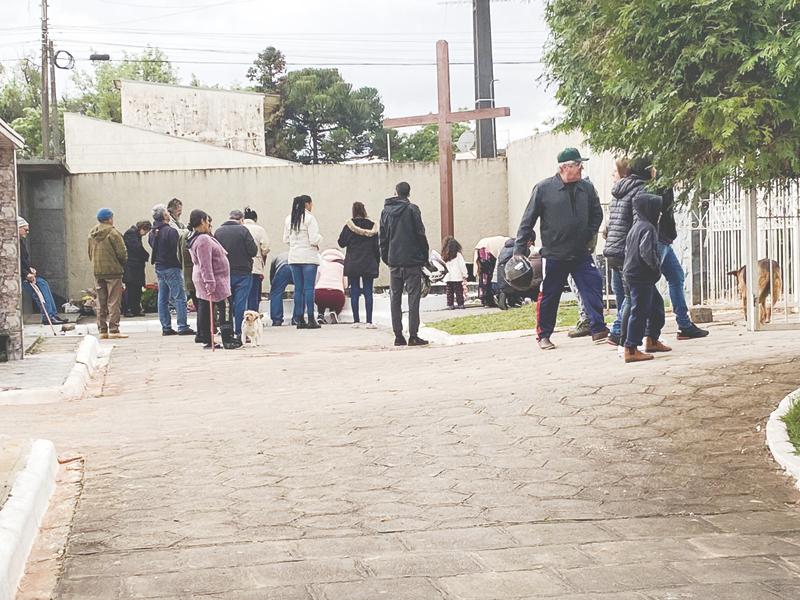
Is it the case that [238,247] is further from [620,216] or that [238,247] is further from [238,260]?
[620,216]

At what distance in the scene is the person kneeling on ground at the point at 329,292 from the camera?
1781 centimetres

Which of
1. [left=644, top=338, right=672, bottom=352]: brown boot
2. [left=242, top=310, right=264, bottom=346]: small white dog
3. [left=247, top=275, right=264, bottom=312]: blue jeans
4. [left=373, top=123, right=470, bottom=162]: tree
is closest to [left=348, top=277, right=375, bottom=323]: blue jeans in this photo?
[left=247, top=275, right=264, bottom=312]: blue jeans

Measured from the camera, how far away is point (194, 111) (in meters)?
41.7

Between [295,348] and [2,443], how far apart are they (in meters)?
7.20

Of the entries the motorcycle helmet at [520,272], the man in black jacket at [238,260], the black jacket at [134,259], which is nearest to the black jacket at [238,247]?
the man in black jacket at [238,260]

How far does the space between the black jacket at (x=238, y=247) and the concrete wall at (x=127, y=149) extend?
18564mm

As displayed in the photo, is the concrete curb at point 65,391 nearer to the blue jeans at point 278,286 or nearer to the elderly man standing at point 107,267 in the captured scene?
the elderly man standing at point 107,267

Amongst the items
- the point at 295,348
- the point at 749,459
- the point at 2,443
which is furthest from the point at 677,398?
the point at 295,348

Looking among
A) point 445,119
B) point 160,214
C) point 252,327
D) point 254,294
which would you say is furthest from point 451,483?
point 445,119

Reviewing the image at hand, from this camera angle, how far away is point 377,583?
426cm

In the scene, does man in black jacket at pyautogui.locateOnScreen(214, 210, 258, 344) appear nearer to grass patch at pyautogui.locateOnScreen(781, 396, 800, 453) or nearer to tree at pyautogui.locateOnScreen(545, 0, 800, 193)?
tree at pyautogui.locateOnScreen(545, 0, 800, 193)

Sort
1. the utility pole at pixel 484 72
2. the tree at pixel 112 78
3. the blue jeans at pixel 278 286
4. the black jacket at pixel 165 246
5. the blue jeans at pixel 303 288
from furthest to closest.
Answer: the tree at pixel 112 78 → the utility pole at pixel 484 72 → the blue jeans at pixel 278 286 → the blue jeans at pixel 303 288 → the black jacket at pixel 165 246

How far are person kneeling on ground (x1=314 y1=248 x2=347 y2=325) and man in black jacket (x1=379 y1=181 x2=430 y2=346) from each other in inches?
189

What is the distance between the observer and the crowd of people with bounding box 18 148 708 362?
9445mm
